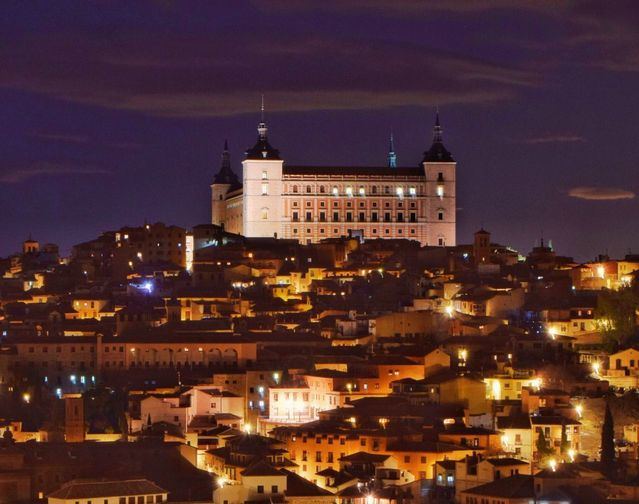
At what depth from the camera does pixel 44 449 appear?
1998 inches

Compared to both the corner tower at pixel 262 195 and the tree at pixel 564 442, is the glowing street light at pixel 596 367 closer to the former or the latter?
the tree at pixel 564 442

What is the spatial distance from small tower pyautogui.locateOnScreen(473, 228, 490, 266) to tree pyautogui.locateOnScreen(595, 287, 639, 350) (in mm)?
13976

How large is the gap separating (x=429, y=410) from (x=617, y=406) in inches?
196

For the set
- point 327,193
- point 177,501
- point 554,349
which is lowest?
point 177,501

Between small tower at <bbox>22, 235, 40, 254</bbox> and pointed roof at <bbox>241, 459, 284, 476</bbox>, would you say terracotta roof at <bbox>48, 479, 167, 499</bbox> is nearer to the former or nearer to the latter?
pointed roof at <bbox>241, 459, 284, 476</bbox>

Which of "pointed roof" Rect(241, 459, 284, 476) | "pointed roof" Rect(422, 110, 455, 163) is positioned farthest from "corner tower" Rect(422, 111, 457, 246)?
"pointed roof" Rect(241, 459, 284, 476)

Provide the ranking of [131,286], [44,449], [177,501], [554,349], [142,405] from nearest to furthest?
[177,501] < [44,449] < [142,405] < [554,349] < [131,286]

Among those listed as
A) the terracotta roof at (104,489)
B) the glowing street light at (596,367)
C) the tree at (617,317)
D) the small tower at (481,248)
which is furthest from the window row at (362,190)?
the terracotta roof at (104,489)

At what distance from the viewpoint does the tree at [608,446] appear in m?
47.6

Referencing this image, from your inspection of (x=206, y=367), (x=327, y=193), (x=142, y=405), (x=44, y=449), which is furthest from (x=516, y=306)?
(x=327, y=193)

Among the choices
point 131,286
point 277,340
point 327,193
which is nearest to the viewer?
point 277,340

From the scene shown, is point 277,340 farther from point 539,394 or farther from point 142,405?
point 539,394

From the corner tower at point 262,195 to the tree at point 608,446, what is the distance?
42.0 meters

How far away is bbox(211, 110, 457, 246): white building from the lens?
9044 cm
